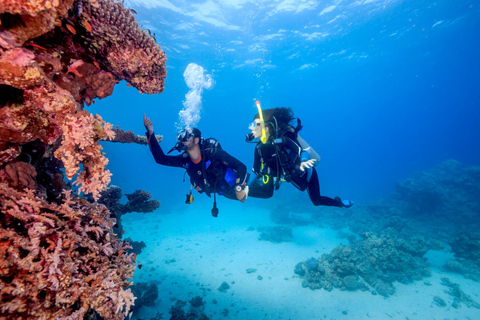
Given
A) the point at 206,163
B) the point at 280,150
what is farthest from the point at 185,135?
the point at 280,150

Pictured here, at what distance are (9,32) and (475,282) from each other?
60.5ft

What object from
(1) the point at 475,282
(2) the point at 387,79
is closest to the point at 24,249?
(1) the point at 475,282

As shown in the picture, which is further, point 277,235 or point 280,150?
point 277,235

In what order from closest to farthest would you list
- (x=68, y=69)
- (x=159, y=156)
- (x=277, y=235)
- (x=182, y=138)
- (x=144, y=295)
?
1. (x=68, y=69)
2. (x=182, y=138)
3. (x=159, y=156)
4. (x=144, y=295)
5. (x=277, y=235)

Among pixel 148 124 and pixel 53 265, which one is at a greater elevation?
pixel 148 124

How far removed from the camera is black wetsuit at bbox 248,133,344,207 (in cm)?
600

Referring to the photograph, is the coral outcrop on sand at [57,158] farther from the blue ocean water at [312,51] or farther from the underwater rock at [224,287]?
the blue ocean water at [312,51]

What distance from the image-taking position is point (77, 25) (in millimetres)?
2168

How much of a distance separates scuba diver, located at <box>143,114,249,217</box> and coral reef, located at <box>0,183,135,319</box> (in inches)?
166

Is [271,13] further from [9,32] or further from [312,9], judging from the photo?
[9,32]

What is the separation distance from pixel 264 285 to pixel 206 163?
296 inches

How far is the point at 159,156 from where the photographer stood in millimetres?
6039

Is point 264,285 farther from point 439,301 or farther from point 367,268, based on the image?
point 439,301

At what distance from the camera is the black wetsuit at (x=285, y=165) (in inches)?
236
